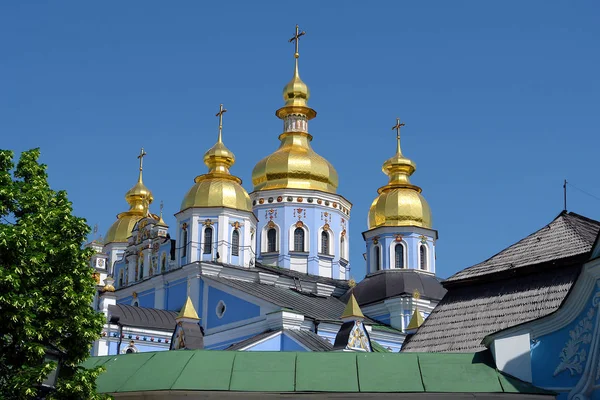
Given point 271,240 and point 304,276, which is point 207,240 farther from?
point 271,240

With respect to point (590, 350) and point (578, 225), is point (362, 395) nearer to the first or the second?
point (590, 350)

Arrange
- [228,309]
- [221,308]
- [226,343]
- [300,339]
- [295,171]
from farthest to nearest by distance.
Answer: [295,171] < [221,308] < [228,309] < [226,343] < [300,339]

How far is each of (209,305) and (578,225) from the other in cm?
2329

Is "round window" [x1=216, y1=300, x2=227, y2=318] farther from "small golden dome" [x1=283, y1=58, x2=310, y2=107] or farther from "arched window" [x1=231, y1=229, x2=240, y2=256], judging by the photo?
"small golden dome" [x1=283, y1=58, x2=310, y2=107]

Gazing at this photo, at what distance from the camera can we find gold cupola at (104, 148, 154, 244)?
50.9 meters

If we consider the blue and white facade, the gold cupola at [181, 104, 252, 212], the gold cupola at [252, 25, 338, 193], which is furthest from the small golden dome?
the gold cupola at [181, 104, 252, 212]

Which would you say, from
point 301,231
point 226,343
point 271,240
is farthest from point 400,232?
point 226,343

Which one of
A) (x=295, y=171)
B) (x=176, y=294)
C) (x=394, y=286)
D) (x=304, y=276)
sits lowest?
(x=176, y=294)

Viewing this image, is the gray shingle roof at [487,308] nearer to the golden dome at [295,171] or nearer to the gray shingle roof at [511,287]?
the gray shingle roof at [511,287]

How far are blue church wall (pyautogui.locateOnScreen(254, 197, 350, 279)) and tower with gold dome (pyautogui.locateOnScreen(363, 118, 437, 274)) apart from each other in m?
1.55

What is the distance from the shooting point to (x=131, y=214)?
2021 inches

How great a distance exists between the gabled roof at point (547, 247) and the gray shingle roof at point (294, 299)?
19.5 meters

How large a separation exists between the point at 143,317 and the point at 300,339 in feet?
23.1

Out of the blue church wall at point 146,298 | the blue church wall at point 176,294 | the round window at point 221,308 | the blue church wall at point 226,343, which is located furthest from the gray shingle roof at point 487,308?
the blue church wall at point 146,298
